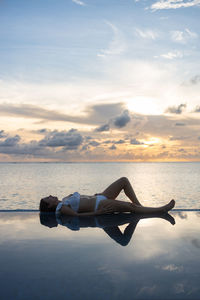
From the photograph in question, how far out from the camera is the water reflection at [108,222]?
5215mm

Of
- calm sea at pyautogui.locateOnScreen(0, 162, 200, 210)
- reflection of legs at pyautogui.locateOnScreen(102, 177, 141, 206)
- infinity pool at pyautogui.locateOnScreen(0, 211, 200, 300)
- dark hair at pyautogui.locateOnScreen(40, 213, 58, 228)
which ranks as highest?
reflection of legs at pyautogui.locateOnScreen(102, 177, 141, 206)

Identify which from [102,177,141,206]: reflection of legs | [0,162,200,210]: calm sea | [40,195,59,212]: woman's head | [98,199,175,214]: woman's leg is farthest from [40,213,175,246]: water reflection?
[0,162,200,210]: calm sea

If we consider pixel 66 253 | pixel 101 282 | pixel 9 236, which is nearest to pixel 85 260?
pixel 66 253

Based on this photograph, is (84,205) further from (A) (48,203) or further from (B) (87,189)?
(B) (87,189)

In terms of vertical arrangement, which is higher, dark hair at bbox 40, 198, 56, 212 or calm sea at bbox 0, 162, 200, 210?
dark hair at bbox 40, 198, 56, 212

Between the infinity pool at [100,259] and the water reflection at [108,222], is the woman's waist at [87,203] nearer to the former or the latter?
the water reflection at [108,222]

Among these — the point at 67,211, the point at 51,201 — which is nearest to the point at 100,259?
the point at 67,211

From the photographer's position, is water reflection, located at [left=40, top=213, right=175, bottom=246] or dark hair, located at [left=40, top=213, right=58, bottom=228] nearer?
water reflection, located at [left=40, top=213, right=175, bottom=246]

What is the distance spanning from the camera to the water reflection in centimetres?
521

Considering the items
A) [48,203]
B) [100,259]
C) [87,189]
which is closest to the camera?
[100,259]

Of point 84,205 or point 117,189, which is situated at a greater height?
point 117,189

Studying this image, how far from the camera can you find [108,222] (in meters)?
6.12

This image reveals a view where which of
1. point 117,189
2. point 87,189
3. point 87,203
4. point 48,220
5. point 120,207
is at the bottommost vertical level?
point 87,189

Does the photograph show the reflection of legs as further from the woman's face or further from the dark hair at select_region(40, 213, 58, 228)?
the dark hair at select_region(40, 213, 58, 228)
